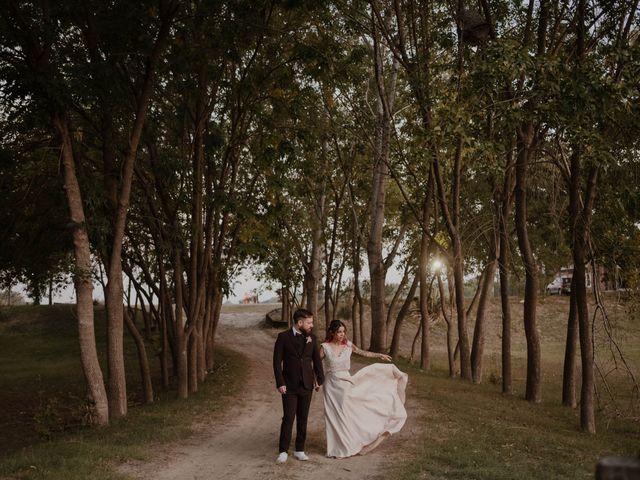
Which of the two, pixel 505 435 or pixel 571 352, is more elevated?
pixel 571 352

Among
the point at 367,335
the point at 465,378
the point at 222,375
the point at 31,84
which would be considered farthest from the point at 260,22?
the point at 367,335

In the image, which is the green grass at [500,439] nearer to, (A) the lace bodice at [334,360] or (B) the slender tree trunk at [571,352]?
(B) the slender tree trunk at [571,352]

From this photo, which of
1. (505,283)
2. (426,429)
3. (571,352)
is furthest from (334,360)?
(505,283)

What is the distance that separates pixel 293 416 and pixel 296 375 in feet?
2.06

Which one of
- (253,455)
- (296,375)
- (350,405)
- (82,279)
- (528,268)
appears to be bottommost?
(253,455)

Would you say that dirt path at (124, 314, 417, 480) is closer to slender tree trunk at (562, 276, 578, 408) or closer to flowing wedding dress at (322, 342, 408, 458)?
flowing wedding dress at (322, 342, 408, 458)

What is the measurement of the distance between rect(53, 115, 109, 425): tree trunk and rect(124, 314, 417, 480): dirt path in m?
2.35

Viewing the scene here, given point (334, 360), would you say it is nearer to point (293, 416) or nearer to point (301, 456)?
point (293, 416)

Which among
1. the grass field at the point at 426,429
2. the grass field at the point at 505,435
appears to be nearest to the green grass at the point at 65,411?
the grass field at the point at 426,429

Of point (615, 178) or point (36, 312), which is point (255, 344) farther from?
point (615, 178)

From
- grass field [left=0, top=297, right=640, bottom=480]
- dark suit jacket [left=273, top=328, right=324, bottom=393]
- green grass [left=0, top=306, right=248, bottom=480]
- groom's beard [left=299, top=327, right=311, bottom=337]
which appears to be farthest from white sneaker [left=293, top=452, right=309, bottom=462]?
green grass [left=0, top=306, right=248, bottom=480]

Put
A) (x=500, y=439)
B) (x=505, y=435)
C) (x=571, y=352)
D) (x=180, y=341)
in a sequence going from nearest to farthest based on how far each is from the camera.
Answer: (x=500, y=439)
(x=505, y=435)
(x=571, y=352)
(x=180, y=341)

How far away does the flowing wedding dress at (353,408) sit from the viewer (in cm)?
955

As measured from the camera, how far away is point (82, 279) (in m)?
12.5
